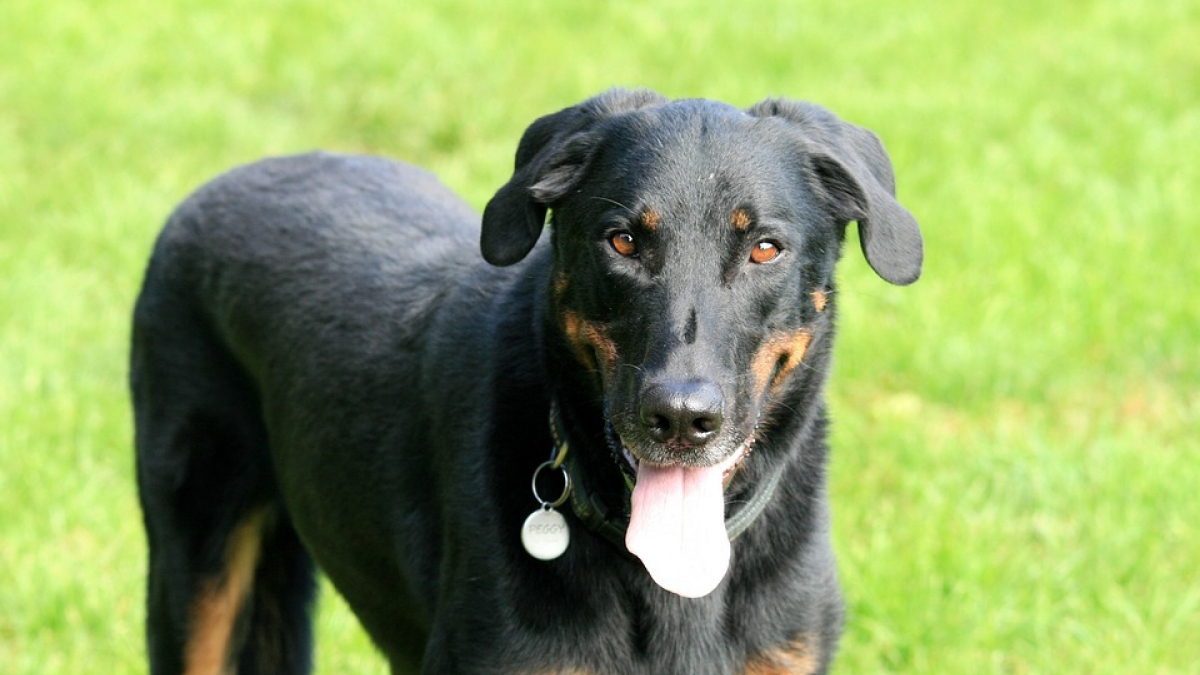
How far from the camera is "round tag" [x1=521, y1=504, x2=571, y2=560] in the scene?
340 centimetres

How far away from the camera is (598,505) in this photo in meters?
3.46

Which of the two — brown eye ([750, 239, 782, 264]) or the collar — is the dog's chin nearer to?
the collar

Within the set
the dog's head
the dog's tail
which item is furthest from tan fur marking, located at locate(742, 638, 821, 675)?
the dog's tail

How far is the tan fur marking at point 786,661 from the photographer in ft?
11.5

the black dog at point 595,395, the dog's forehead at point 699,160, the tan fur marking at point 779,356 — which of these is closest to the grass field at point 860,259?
the black dog at point 595,395

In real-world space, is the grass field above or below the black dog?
below

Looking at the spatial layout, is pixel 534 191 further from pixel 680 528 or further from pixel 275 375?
pixel 275 375

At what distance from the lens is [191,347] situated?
15.1 feet

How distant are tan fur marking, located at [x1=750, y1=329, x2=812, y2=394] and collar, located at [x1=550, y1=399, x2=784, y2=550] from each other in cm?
29

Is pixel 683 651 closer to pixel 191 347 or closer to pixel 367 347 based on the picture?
pixel 367 347

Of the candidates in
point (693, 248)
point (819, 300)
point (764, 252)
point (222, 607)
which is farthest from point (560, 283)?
point (222, 607)

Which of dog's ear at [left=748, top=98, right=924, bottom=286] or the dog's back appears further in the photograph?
the dog's back

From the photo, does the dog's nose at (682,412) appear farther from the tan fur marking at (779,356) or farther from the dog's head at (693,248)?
the tan fur marking at (779,356)

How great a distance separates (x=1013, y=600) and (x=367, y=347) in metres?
2.34
